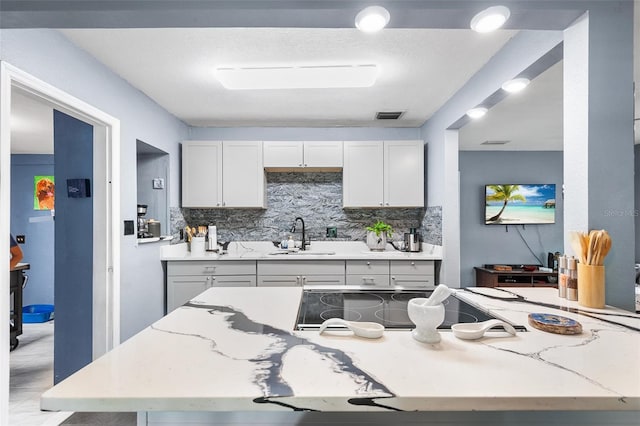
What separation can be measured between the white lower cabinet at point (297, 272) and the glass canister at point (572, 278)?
90.7 inches

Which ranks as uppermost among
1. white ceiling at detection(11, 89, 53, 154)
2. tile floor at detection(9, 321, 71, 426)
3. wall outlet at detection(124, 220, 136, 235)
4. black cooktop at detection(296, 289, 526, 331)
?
white ceiling at detection(11, 89, 53, 154)

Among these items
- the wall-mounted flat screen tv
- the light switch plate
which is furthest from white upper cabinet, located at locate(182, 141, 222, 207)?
the wall-mounted flat screen tv

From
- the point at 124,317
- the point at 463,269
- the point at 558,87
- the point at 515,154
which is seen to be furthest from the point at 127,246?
the point at 515,154

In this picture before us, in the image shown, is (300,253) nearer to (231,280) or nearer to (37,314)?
(231,280)

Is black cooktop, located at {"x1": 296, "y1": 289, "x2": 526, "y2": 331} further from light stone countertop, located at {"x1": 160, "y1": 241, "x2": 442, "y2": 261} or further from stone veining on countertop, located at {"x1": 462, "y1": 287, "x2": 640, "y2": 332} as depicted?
light stone countertop, located at {"x1": 160, "y1": 241, "x2": 442, "y2": 261}

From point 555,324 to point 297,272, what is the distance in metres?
2.72

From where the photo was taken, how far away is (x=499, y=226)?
5555mm

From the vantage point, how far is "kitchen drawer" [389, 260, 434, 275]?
3576 millimetres

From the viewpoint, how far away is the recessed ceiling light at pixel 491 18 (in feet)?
4.70

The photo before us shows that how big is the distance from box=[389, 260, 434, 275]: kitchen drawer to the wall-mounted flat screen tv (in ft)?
8.23

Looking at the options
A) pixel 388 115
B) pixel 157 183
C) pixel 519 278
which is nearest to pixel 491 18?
pixel 388 115

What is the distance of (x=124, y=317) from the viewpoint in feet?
8.91

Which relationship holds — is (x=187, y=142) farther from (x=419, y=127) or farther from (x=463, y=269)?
(x=463, y=269)

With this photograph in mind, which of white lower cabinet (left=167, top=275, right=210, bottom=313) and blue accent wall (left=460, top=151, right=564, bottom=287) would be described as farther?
blue accent wall (left=460, top=151, right=564, bottom=287)
